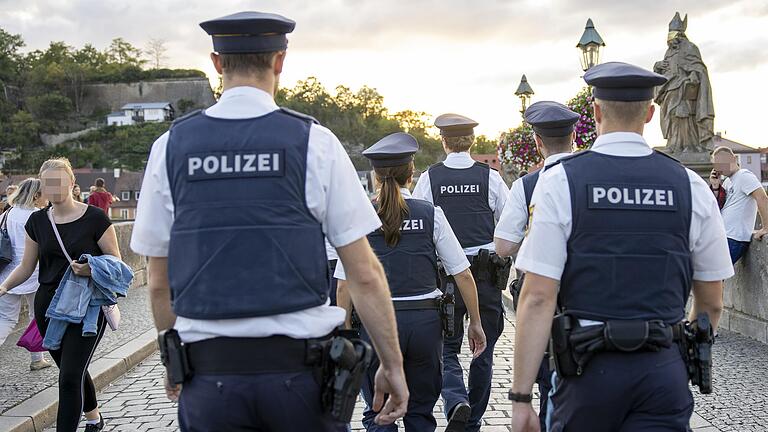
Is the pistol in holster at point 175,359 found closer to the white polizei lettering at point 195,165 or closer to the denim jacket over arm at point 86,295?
the white polizei lettering at point 195,165

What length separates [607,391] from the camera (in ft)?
9.24

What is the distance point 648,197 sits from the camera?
2947 mm

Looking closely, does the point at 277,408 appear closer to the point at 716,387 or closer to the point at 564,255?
the point at 564,255

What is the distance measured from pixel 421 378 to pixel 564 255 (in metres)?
1.93

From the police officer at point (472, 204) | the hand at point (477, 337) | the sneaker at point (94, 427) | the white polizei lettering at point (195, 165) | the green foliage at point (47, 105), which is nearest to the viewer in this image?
the white polizei lettering at point (195, 165)

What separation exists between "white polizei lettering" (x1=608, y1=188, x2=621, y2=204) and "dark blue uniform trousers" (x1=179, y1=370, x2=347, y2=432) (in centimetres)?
128

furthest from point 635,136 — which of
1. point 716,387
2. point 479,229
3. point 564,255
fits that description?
point 716,387

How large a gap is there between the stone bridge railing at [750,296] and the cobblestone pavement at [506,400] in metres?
0.25

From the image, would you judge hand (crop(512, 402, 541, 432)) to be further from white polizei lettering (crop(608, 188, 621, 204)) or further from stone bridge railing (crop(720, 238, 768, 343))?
stone bridge railing (crop(720, 238, 768, 343))

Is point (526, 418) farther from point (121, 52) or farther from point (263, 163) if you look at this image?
point (121, 52)

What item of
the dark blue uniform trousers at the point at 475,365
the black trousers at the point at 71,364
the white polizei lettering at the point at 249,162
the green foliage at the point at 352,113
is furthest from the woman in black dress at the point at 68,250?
the green foliage at the point at 352,113

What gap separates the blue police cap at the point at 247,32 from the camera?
107 inches

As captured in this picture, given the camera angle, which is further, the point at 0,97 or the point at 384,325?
Result: the point at 0,97

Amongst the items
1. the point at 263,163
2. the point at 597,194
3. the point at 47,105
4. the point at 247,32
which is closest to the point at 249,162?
the point at 263,163
